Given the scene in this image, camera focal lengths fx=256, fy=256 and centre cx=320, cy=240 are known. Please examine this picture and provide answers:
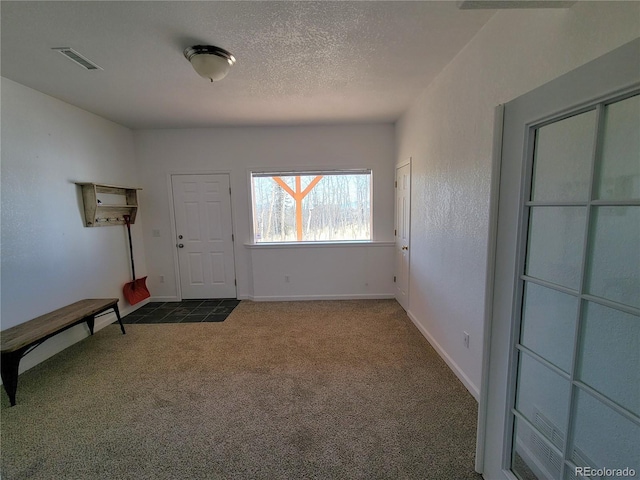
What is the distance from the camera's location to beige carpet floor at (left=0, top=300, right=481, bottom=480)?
144cm

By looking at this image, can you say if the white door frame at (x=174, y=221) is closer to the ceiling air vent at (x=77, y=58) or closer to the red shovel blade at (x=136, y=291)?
the red shovel blade at (x=136, y=291)

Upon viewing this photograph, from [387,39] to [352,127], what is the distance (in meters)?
2.07

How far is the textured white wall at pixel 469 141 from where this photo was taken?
1.12 m

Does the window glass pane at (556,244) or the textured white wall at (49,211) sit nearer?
the window glass pane at (556,244)

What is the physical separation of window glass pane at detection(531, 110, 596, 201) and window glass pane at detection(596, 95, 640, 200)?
1.8 inches

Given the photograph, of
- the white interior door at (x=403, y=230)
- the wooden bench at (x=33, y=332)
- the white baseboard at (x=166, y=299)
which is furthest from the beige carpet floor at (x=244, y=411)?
the white baseboard at (x=166, y=299)

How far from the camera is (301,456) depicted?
4.84 feet

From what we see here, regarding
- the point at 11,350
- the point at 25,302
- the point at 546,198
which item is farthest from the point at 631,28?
the point at 25,302

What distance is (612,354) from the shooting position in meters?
0.82

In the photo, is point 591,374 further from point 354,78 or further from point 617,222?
point 354,78

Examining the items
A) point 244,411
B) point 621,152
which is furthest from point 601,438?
point 244,411

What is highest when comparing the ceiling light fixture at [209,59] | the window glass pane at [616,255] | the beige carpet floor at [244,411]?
the ceiling light fixture at [209,59]

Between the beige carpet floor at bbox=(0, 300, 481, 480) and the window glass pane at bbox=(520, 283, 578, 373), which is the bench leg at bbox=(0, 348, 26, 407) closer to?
the beige carpet floor at bbox=(0, 300, 481, 480)

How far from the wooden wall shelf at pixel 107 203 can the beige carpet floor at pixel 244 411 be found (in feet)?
4.81
